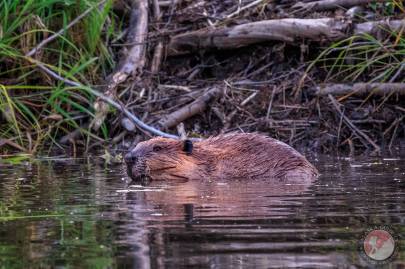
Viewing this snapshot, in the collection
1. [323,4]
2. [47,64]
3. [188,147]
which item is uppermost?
[323,4]

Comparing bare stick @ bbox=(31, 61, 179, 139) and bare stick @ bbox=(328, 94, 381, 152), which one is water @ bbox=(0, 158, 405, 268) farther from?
bare stick @ bbox=(328, 94, 381, 152)

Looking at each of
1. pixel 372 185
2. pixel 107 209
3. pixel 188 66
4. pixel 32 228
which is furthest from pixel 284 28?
pixel 32 228

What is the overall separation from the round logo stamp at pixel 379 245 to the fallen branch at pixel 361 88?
5.33 m

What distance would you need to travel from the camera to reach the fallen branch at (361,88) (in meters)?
9.05

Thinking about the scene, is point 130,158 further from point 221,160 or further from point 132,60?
point 132,60

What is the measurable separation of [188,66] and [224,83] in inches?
35.1

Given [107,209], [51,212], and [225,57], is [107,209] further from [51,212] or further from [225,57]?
[225,57]

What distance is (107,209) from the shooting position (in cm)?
482

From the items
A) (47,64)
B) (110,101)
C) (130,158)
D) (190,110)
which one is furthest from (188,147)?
(47,64)

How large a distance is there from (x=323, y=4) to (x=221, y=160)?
3632 mm

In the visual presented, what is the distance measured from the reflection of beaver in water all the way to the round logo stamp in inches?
114

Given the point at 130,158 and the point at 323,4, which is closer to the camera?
the point at 130,158

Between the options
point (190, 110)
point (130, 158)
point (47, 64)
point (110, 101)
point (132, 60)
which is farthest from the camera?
point (132, 60)

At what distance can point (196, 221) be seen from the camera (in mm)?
4234
